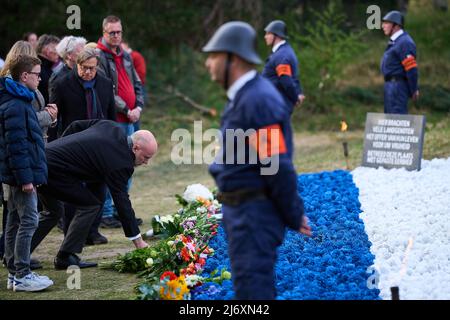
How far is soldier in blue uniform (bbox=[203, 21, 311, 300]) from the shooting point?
13.2ft

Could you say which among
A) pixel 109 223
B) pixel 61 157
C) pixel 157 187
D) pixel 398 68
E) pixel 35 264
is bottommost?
pixel 35 264

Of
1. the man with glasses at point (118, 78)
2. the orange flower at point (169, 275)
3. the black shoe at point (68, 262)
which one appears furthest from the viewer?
the man with glasses at point (118, 78)

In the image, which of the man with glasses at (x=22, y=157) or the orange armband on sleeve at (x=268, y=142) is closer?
the orange armband on sleeve at (x=268, y=142)

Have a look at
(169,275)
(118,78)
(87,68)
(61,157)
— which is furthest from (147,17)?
(169,275)

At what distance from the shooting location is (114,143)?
20.7ft

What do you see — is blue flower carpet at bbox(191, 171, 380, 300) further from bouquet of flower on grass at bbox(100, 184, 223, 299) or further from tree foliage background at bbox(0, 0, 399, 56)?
tree foliage background at bbox(0, 0, 399, 56)

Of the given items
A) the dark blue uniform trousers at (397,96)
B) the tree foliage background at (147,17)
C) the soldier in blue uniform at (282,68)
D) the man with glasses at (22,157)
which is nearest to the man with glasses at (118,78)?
the soldier in blue uniform at (282,68)

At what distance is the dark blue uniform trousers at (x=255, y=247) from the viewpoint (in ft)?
13.3

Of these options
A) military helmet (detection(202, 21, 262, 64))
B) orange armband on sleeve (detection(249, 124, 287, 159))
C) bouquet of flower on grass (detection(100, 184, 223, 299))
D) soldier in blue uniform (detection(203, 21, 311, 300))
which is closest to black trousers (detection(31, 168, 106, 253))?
bouquet of flower on grass (detection(100, 184, 223, 299))

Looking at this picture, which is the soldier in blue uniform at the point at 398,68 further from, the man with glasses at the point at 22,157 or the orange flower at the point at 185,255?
the man with glasses at the point at 22,157

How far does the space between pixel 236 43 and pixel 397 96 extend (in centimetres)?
698

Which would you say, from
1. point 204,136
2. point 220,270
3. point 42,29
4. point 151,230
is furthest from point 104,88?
point 42,29

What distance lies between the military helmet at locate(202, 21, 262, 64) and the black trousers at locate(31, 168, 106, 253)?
2.69 metres

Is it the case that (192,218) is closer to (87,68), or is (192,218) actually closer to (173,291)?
(87,68)
